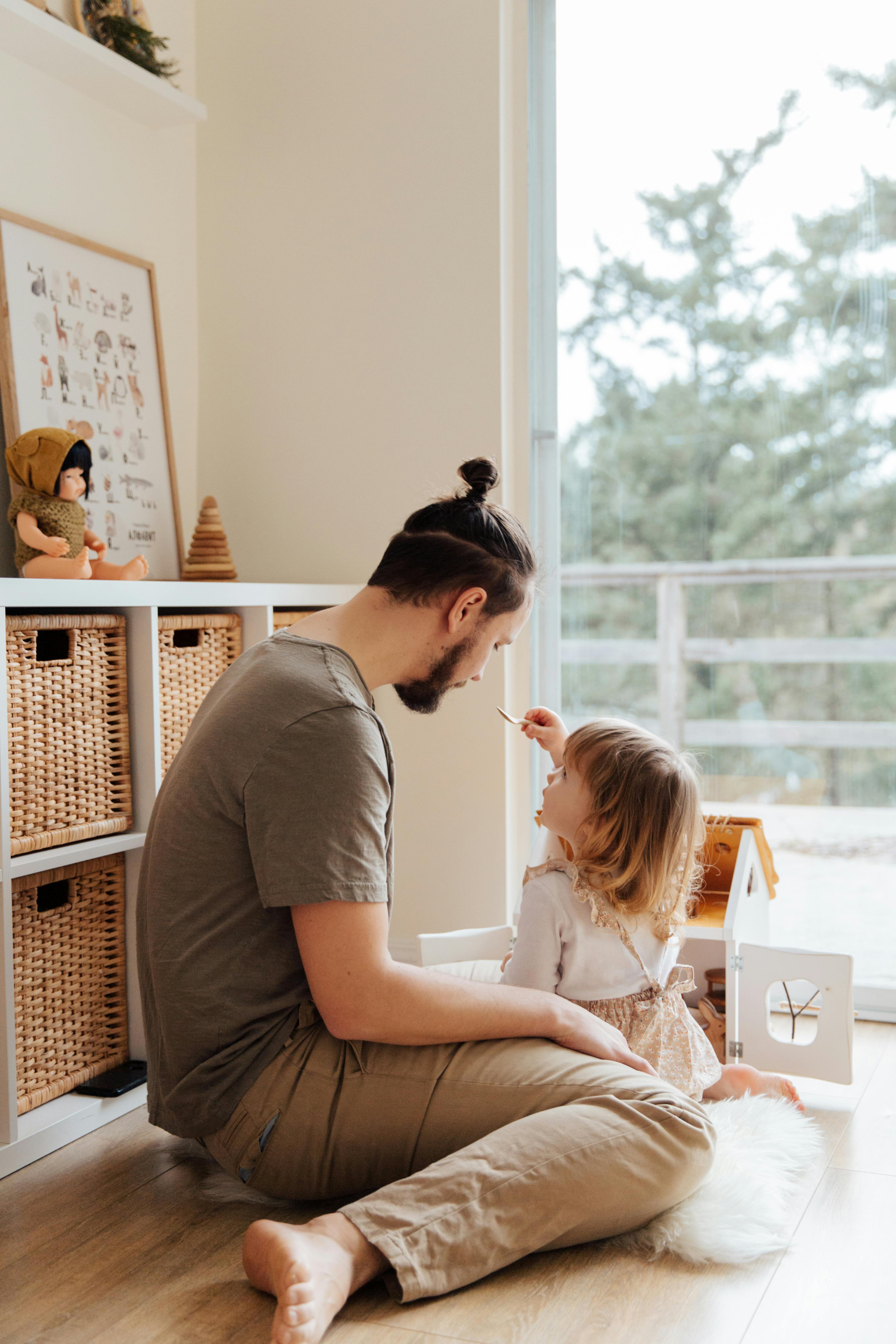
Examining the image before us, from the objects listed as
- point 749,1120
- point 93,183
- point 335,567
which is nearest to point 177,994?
point 749,1120

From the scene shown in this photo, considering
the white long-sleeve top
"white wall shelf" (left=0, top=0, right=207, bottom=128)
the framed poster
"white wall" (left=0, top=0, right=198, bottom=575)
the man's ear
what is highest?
"white wall shelf" (left=0, top=0, right=207, bottom=128)

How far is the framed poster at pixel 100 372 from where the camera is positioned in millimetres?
2062

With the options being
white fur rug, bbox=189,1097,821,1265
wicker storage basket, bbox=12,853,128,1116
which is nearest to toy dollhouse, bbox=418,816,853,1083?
white fur rug, bbox=189,1097,821,1265

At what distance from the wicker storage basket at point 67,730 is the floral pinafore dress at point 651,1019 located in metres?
0.66

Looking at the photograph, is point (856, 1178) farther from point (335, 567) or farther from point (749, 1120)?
point (335, 567)

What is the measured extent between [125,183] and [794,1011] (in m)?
2.08

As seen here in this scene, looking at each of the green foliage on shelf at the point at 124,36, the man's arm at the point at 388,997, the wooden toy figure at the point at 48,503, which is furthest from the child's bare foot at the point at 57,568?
the green foliage on shelf at the point at 124,36

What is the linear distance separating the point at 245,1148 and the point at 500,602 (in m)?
0.71

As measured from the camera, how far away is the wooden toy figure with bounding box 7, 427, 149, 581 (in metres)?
1.87

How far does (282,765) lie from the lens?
1286 mm

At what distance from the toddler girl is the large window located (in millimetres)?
755

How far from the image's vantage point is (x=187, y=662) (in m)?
1.98

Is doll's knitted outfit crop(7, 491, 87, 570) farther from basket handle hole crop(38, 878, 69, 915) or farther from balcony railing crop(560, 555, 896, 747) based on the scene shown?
balcony railing crop(560, 555, 896, 747)

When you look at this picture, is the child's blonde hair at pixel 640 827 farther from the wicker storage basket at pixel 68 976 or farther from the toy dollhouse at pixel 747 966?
the wicker storage basket at pixel 68 976
